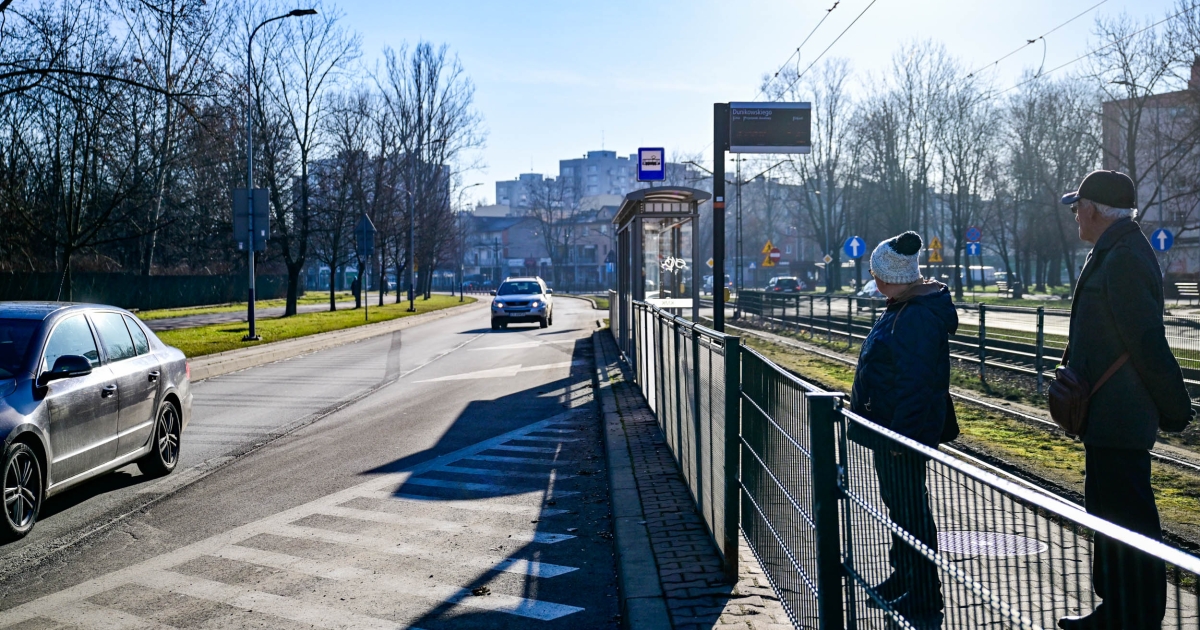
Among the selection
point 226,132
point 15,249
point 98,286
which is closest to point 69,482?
point 226,132

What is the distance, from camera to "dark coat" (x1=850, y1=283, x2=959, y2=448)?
4.33 meters

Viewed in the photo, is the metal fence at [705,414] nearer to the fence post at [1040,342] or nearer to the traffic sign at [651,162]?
the fence post at [1040,342]

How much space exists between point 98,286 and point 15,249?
15.4 meters

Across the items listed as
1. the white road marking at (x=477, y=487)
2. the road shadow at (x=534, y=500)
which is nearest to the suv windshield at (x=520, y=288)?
the road shadow at (x=534, y=500)

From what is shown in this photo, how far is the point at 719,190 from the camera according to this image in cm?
1567

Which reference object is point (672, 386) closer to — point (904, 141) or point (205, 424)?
point (205, 424)

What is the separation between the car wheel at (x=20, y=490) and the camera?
6188 mm

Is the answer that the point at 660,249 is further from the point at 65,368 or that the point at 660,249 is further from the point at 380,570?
the point at 380,570

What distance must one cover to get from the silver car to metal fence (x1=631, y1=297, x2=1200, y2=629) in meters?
4.14

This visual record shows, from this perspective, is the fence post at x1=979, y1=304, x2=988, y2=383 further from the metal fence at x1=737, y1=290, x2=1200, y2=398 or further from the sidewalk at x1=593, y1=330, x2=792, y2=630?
the sidewalk at x1=593, y1=330, x2=792, y2=630

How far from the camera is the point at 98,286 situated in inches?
1714

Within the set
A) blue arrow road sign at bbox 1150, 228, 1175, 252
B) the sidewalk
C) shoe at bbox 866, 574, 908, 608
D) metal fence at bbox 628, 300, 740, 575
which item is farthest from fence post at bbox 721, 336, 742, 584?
blue arrow road sign at bbox 1150, 228, 1175, 252

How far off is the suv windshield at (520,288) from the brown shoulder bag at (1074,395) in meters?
30.7

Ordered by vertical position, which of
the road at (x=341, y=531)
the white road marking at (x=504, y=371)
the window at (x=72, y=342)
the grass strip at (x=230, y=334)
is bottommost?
the white road marking at (x=504, y=371)
